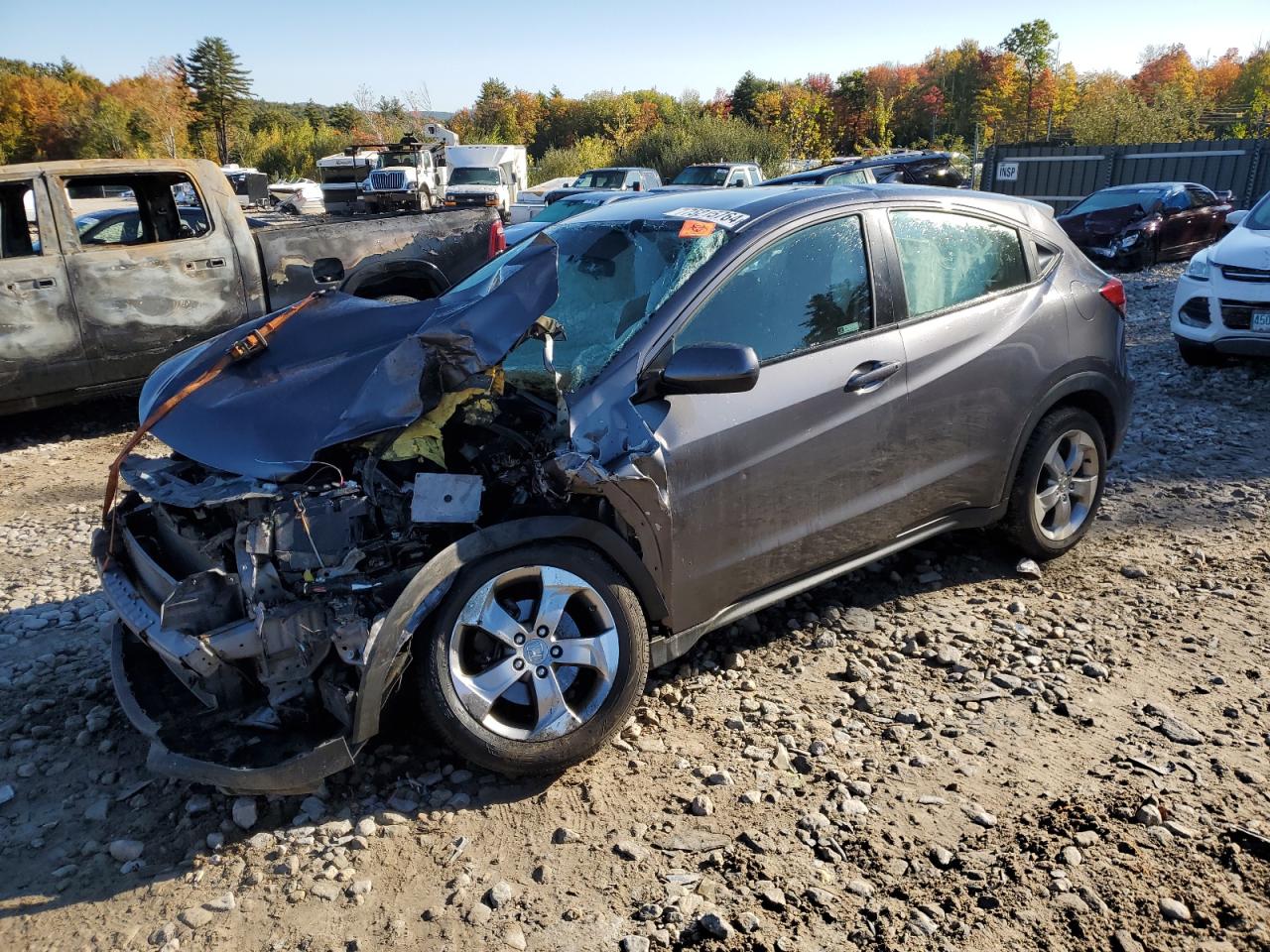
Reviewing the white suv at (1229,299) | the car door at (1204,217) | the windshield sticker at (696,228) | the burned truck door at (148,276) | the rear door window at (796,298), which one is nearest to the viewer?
the rear door window at (796,298)

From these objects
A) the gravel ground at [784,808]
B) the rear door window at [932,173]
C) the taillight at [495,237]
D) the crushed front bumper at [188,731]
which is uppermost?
the rear door window at [932,173]

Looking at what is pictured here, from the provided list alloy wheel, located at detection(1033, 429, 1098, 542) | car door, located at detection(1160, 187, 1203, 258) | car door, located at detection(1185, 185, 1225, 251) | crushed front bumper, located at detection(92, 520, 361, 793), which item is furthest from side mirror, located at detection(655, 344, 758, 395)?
car door, located at detection(1185, 185, 1225, 251)

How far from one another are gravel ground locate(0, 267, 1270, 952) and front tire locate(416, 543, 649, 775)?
8.8 inches

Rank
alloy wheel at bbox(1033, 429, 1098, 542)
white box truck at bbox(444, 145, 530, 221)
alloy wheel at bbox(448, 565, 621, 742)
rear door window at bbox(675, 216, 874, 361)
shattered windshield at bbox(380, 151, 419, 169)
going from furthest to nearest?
white box truck at bbox(444, 145, 530, 221)
shattered windshield at bbox(380, 151, 419, 169)
alloy wheel at bbox(1033, 429, 1098, 542)
rear door window at bbox(675, 216, 874, 361)
alloy wheel at bbox(448, 565, 621, 742)

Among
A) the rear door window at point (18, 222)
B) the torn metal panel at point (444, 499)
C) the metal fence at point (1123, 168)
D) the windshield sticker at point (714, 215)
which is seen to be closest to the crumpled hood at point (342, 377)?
the torn metal panel at point (444, 499)

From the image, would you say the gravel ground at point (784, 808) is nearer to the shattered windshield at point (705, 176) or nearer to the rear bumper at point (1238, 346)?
the rear bumper at point (1238, 346)

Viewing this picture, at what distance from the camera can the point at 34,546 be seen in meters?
5.04

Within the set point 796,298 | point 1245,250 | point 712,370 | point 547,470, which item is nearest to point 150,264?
point 547,470

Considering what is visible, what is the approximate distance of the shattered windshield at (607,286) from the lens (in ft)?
10.7

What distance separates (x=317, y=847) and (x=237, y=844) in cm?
25

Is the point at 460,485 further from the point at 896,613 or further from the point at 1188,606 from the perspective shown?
the point at 1188,606

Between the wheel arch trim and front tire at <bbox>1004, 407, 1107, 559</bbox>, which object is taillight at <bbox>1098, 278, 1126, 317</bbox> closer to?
the wheel arch trim

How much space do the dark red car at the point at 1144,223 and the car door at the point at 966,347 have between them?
1216 cm

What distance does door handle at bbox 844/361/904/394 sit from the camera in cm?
347
